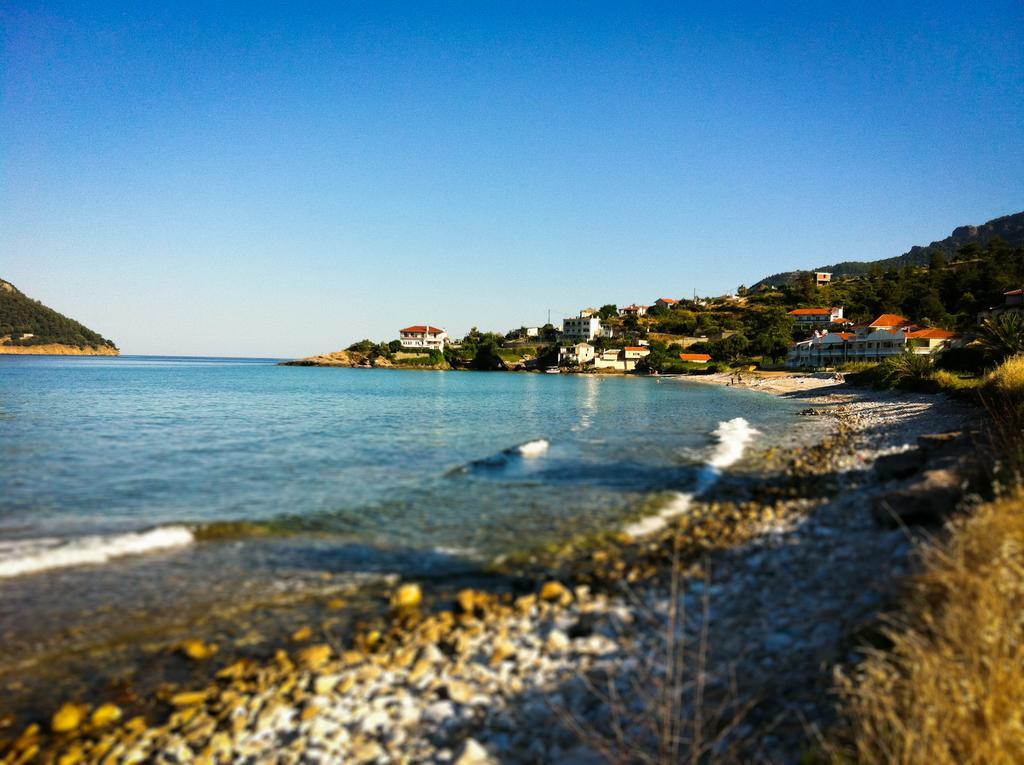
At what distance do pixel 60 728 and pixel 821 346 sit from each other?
111 m

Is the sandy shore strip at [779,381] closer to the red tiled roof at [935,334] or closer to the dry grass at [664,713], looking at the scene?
the red tiled roof at [935,334]

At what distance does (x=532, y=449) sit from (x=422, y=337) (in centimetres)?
16190

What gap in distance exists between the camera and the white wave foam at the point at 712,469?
12.7 meters

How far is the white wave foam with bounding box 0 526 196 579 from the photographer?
10.9 meters

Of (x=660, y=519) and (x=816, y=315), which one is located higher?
(x=816, y=315)

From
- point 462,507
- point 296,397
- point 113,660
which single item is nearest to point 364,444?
point 462,507

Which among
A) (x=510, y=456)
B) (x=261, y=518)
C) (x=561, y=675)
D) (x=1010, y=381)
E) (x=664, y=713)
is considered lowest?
(x=510, y=456)

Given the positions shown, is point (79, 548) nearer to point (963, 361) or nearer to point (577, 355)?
point (963, 361)

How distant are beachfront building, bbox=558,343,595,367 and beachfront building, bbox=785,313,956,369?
46379 millimetres

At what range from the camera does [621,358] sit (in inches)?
5261

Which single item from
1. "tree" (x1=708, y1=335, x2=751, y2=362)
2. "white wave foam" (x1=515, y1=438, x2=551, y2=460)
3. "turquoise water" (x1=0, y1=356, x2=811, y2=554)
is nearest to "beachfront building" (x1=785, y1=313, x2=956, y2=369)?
"tree" (x1=708, y1=335, x2=751, y2=362)

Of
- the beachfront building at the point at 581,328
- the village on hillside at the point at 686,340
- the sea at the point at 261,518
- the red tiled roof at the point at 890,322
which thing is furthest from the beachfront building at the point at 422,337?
the sea at the point at 261,518

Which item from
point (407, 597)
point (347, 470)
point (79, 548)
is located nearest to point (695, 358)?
point (347, 470)

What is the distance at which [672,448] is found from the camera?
80.8 feet
